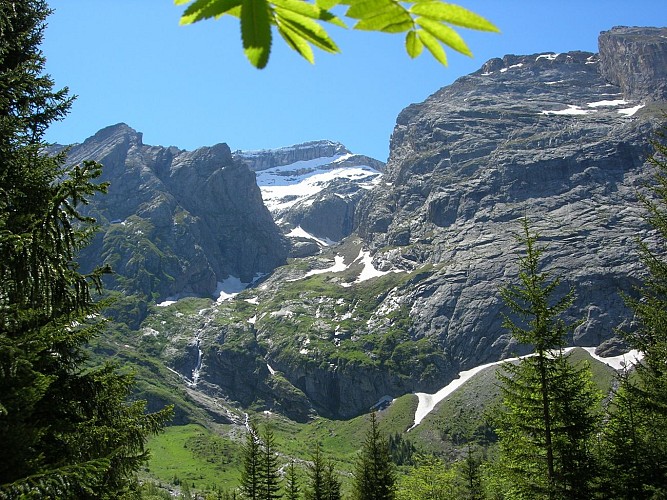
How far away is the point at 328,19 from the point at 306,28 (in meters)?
0.06

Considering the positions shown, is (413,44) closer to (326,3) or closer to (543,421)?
(326,3)

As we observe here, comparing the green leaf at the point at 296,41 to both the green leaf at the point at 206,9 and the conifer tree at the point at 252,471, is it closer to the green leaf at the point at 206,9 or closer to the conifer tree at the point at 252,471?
the green leaf at the point at 206,9

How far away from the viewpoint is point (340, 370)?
176 meters

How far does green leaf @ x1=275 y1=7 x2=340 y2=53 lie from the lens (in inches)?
42.9

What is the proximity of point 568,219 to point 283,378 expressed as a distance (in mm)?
122097

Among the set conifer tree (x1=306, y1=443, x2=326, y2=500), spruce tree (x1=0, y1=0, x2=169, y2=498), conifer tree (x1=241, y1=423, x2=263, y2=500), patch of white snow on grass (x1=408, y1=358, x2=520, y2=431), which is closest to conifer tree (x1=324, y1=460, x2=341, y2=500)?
conifer tree (x1=306, y1=443, x2=326, y2=500)

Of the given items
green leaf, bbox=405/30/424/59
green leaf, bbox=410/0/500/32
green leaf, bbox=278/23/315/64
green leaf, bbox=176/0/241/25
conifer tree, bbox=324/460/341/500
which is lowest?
conifer tree, bbox=324/460/341/500

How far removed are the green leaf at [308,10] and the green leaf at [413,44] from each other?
16 centimetres

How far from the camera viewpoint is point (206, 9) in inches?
43.4

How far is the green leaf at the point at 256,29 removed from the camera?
103cm

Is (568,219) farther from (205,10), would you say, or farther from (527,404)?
(205,10)

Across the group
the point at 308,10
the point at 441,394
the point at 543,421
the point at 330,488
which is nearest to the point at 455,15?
the point at 308,10

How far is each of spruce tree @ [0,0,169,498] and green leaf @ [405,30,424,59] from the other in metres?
5.40

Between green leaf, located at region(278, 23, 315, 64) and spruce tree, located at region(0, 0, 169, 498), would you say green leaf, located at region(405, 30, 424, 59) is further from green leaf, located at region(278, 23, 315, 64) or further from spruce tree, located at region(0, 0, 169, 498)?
spruce tree, located at region(0, 0, 169, 498)
